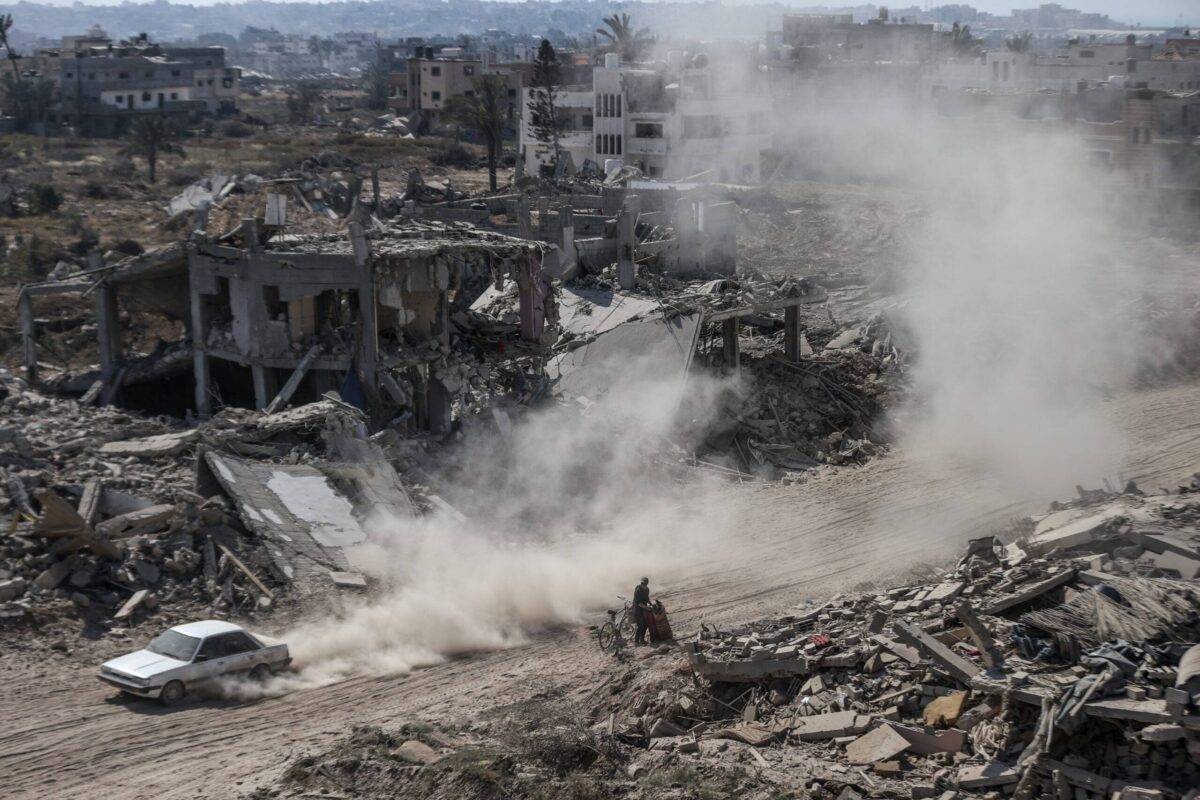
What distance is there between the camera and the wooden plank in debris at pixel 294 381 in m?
19.0

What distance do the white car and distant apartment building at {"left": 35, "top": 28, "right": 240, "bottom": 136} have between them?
6801 cm

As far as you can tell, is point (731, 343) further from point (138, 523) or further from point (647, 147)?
point (647, 147)

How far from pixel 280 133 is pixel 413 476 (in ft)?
211

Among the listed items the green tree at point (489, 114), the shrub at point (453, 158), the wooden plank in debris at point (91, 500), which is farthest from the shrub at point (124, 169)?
the wooden plank in debris at point (91, 500)

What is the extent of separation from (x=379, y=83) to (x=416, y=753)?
101849 millimetres

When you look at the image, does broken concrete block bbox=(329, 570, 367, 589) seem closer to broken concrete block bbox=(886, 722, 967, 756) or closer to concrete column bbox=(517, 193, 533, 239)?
broken concrete block bbox=(886, 722, 967, 756)

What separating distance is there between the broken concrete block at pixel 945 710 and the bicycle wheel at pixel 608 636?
367 centimetres

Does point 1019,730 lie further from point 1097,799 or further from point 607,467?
point 607,467

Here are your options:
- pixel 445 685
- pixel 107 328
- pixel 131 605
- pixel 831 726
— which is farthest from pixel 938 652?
pixel 107 328

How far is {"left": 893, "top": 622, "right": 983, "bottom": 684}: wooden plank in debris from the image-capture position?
11281mm

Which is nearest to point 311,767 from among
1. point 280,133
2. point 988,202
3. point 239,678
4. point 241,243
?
point 239,678

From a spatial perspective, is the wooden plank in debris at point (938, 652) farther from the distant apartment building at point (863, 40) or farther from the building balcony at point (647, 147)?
the distant apartment building at point (863, 40)

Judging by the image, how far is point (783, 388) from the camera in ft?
78.3

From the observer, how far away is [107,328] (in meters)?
22.3
